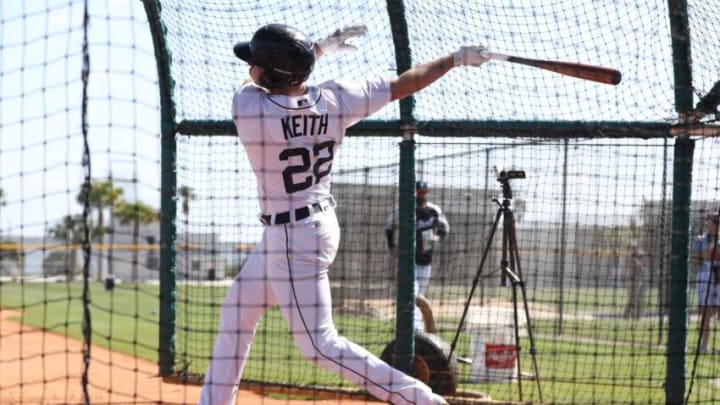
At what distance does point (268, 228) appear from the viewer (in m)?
5.02

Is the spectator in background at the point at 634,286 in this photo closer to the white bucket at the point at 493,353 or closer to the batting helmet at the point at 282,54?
the white bucket at the point at 493,353

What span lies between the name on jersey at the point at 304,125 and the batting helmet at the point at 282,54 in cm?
22

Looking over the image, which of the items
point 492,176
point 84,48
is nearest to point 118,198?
point 492,176

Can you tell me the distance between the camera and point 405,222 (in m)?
7.32

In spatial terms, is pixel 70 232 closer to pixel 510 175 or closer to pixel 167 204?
pixel 167 204

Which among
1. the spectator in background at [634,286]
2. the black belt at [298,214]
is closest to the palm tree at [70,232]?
the black belt at [298,214]

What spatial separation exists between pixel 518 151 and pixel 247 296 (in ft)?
11.1

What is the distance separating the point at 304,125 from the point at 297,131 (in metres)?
0.05

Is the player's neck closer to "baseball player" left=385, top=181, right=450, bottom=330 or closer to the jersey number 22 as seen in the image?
the jersey number 22

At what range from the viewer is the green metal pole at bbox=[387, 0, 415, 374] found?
725 cm

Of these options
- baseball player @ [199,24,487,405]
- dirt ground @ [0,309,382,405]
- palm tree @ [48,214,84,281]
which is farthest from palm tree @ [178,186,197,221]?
baseball player @ [199,24,487,405]

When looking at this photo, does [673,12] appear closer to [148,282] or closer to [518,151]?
[518,151]

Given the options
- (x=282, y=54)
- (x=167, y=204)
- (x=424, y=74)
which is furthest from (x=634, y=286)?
(x=282, y=54)

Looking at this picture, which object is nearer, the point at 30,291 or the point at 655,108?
the point at 655,108
